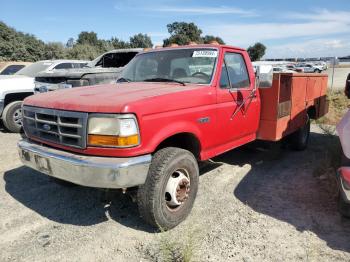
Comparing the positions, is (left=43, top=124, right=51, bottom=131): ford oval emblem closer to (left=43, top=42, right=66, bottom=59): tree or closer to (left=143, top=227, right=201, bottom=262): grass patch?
(left=143, top=227, right=201, bottom=262): grass patch

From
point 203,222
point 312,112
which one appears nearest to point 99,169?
point 203,222

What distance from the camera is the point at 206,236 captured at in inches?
139

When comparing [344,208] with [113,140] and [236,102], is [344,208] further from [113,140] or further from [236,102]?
[113,140]

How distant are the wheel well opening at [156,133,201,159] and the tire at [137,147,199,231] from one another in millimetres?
237

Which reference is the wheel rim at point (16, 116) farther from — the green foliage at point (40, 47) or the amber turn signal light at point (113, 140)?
the green foliage at point (40, 47)

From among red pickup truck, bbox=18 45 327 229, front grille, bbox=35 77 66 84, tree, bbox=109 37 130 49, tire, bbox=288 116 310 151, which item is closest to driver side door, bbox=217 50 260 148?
red pickup truck, bbox=18 45 327 229

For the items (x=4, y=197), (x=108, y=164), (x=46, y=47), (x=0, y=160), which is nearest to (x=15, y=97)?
(x=0, y=160)

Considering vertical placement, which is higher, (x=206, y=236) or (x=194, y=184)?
(x=194, y=184)

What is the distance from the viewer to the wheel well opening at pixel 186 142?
3.88 metres

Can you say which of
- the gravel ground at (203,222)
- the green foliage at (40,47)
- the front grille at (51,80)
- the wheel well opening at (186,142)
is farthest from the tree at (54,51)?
the wheel well opening at (186,142)

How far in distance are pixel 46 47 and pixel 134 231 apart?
49712 millimetres

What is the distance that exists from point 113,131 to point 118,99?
34cm

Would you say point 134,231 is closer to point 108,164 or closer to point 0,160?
point 108,164

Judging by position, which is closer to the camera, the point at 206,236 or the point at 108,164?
the point at 108,164
